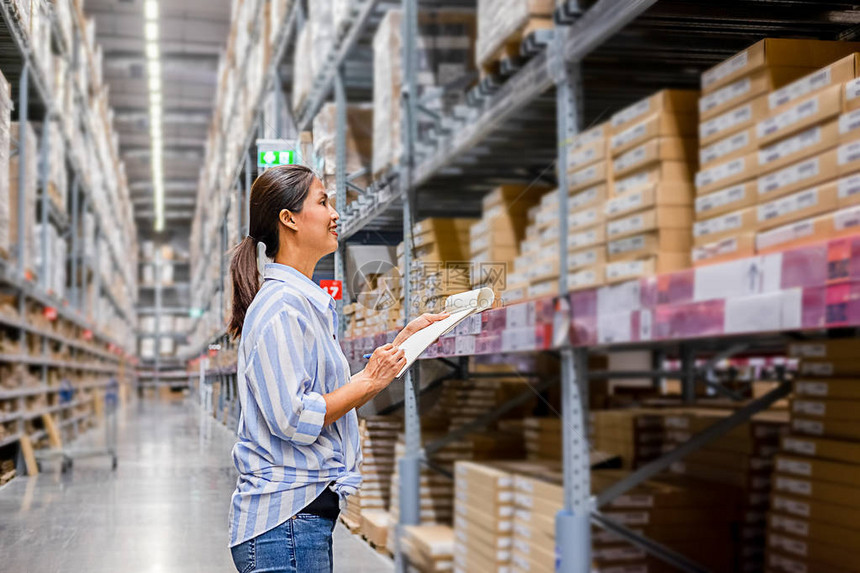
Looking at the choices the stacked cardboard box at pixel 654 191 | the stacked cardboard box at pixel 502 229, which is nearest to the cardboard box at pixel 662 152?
the stacked cardboard box at pixel 654 191

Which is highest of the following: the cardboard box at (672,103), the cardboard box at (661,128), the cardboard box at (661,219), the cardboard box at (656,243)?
the cardboard box at (672,103)

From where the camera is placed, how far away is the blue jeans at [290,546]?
153 centimetres

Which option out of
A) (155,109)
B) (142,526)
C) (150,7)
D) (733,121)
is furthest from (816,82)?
(155,109)

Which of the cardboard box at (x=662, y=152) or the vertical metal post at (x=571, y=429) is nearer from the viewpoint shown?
the cardboard box at (x=662, y=152)

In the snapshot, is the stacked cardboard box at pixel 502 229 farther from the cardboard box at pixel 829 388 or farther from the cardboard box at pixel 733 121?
the cardboard box at pixel 733 121

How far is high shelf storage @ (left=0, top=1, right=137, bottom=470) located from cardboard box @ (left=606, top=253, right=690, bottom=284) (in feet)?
5.70

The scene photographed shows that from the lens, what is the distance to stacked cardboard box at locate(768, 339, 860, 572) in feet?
10.1

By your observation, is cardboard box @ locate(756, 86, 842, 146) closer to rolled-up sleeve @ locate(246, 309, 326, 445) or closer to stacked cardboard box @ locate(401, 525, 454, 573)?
rolled-up sleeve @ locate(246, 309, 326, 445)

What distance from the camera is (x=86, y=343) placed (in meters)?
16.0

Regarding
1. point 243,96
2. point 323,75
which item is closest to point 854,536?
point 323,75

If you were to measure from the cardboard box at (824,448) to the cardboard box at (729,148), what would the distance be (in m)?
1.18

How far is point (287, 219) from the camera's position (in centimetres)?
149

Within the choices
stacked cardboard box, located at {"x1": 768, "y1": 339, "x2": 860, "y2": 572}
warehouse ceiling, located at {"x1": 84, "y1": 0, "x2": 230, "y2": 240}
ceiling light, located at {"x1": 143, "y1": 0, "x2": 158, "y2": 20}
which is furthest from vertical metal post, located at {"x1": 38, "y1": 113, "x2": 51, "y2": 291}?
stacked cardboard box, located at {"x1": 768, "y1": 339, "x2": 860, "y2": 572}

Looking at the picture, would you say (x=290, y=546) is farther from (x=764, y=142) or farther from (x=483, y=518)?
(x=483, y=518)
